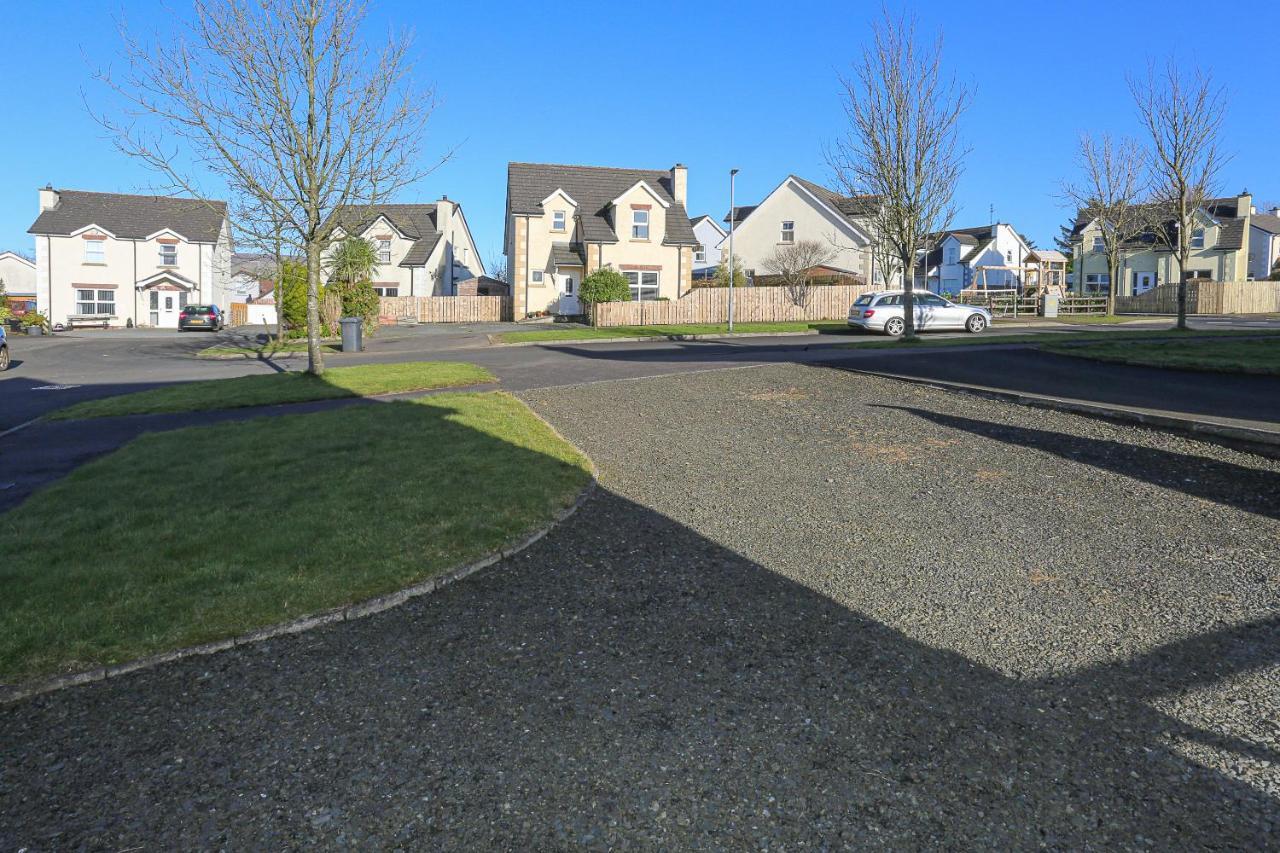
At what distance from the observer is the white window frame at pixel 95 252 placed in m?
56.8

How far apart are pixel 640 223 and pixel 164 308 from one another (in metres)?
32.3

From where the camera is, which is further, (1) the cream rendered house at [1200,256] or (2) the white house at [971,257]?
(2) the white house at [971,257]

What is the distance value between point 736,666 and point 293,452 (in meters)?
7.30

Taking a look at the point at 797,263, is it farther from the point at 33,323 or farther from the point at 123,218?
the point at 123,218

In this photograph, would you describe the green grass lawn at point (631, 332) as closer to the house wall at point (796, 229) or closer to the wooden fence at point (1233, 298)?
the house wall at point (796, 229)

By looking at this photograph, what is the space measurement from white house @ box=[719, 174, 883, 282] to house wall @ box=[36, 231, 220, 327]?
36.5 meters

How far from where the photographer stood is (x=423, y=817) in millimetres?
3320

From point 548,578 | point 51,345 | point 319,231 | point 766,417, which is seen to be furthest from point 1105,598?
point 51,345

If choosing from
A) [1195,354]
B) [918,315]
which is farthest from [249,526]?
[918,315]

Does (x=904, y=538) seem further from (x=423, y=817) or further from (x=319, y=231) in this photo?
(x=319, y=231)

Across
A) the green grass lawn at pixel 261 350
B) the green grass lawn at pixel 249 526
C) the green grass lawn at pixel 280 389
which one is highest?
the green grass lawn at pixel 261 350

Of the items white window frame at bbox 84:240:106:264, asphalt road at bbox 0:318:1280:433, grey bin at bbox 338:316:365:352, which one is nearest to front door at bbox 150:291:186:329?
white window frame at bbox 84:240:106:264

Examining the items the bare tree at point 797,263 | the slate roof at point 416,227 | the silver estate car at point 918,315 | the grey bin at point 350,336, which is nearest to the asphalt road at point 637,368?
the grey bin at point 350,336

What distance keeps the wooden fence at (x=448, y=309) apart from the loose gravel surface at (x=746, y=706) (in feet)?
160
